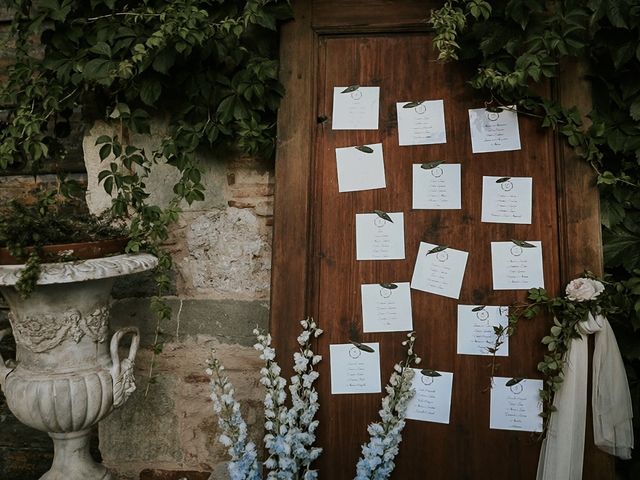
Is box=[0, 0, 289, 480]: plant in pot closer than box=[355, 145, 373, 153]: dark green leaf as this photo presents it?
Yes

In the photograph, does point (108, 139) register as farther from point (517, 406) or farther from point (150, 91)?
point (517, 406)

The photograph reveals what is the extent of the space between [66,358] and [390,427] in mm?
1141

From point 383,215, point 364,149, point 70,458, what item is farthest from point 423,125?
point 70,458

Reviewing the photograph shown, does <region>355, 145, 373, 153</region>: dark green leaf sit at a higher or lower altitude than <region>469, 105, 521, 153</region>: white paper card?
lower

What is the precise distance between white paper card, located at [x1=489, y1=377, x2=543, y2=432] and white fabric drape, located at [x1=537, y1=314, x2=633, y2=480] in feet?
0.27

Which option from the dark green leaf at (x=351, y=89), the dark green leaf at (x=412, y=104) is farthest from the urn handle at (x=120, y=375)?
the dark green leaf at (x=412, y=104)

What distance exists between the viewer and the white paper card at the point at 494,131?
211 centimetres

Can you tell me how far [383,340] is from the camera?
213cm

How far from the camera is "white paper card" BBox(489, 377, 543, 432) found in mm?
2029

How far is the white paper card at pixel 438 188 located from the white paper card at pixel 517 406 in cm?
69

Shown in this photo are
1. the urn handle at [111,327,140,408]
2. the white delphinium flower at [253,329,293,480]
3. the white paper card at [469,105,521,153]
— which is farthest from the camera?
the white paper card at [469,105,521,153]

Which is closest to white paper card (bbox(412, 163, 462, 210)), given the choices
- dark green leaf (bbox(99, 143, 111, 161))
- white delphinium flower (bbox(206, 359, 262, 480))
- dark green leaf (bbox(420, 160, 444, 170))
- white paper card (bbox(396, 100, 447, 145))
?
dark green leaf (bbox(420, 160, 444, 170))

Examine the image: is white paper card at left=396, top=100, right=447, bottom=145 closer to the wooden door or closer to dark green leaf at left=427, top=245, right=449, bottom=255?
the wooden door

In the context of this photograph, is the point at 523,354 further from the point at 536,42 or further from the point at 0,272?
the point at 0,272
